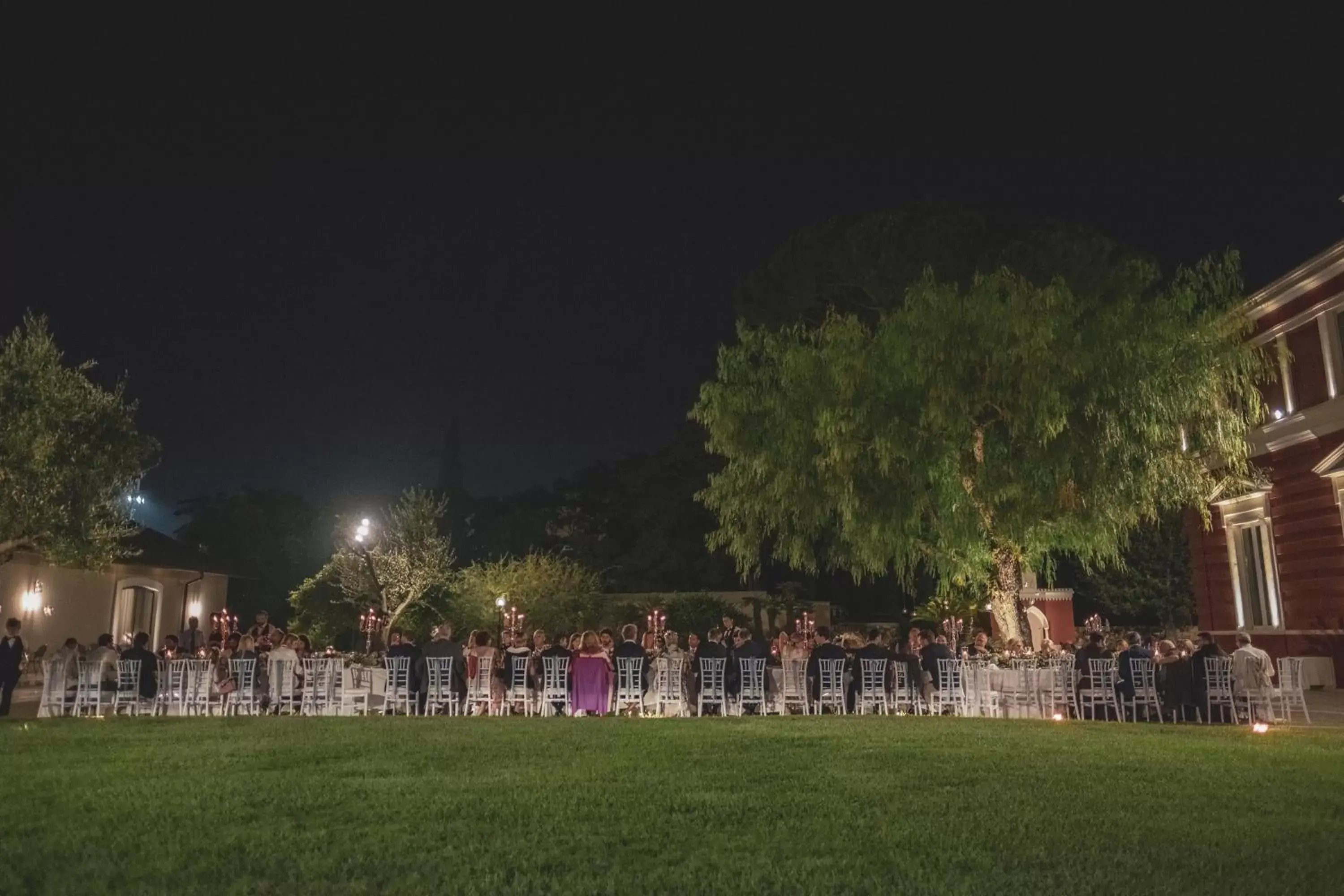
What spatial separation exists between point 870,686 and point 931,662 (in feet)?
2.97

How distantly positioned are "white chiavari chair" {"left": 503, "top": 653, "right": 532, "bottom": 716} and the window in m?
15.5

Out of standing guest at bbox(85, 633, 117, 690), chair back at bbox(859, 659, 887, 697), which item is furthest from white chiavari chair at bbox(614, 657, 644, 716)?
standing guest at bbox(85, 633, 117, 690)

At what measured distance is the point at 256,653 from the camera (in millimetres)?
14492

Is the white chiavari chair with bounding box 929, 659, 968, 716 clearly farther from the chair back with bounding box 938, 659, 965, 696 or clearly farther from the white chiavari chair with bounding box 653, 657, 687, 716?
the white chiavari chair with bounding box 653, 657, 687, 716

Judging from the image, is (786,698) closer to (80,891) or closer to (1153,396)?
(1153,396)

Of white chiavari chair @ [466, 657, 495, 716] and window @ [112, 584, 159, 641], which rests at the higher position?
window @ [112, 584, 159, 641]

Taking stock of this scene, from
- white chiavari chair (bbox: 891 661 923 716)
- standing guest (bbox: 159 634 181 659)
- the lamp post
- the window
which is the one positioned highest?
the lamp post

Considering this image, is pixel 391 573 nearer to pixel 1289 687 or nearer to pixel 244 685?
pixel 244 685

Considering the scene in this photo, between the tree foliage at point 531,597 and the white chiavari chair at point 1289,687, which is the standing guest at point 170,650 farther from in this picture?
the white chiavari chair at point 1289,687

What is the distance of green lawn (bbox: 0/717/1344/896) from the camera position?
517 centimetres

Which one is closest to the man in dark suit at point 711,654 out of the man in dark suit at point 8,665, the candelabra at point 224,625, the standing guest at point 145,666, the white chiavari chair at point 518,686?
the white chiavari chair at point 518,686

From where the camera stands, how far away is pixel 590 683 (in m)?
14.1

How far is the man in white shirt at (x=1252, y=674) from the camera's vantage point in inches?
506

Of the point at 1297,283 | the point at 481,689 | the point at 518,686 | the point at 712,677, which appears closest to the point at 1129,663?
the point at 712,677
